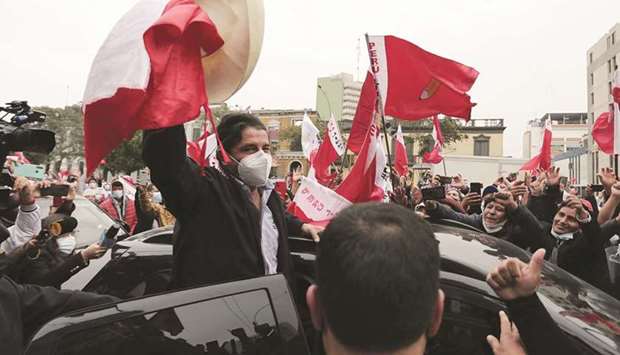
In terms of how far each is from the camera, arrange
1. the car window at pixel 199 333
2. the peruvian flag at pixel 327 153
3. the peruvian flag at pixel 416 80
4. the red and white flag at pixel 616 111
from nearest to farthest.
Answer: the car window at pixel 199 333 < the peruvian flag at pixel 416 80 < the red and white flag at pixel 616 111 < the peruvian flag at pixel 327 153

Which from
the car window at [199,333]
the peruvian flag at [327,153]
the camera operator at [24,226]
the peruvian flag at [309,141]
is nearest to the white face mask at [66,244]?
the camera operator at [24,226]

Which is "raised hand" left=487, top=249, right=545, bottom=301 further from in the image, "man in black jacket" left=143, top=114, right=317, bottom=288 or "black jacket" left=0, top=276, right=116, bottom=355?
"black jacket" left=0, top=276, right=116, bottom=355

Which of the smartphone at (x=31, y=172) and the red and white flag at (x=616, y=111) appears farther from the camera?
the red and white flag at (x=616, y=111)

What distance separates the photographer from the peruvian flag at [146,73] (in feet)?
5.34

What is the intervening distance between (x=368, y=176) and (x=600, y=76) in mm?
57038

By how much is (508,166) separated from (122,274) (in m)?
44.8

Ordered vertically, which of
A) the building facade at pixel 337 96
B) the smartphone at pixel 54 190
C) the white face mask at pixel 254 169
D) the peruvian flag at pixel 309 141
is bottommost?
the smartphone at pixel 54 190

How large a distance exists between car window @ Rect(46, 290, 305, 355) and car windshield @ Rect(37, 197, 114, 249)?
3384 millimetres

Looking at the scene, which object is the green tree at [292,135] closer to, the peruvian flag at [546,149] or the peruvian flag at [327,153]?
the peruvian flag at [546,149]

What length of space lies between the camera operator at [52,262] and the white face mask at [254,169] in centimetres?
119

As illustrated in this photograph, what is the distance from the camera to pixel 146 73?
1625mm

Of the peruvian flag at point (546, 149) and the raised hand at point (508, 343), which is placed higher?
the peruvian flag at point (546, 149)

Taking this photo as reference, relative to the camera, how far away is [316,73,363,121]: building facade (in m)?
40.2

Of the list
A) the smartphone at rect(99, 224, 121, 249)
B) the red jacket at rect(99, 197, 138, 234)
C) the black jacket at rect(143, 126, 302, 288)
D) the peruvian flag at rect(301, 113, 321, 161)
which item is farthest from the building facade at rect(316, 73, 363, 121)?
the black jacket at rect(143, 126, 302, 288)
